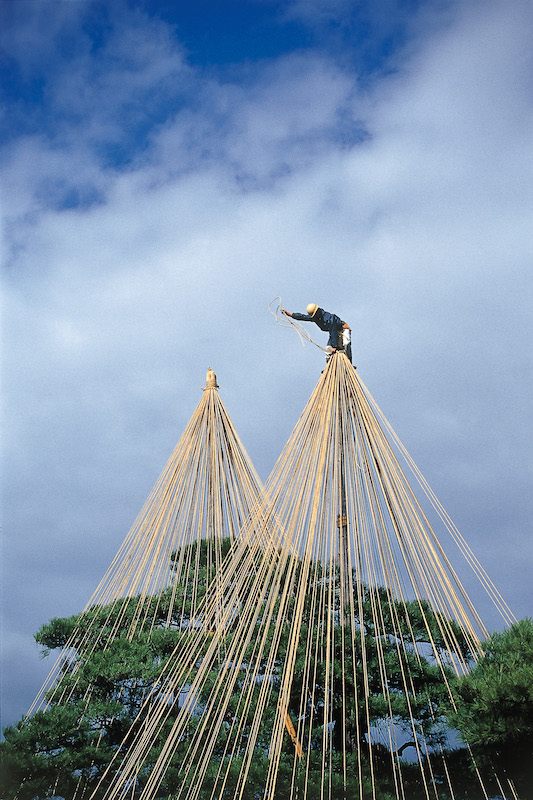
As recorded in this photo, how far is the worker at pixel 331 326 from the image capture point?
475 cm

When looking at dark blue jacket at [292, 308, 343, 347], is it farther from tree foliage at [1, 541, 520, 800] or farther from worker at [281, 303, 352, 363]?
tree foliage at [1, 541, 520, 800]

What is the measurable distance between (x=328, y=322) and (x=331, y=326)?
0.13 ft

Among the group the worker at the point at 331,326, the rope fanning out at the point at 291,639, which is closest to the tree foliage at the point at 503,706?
the rope fanning out at the point at 291,639

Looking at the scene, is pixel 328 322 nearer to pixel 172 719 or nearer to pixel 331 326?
pixel 331 326

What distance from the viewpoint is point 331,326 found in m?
4.81

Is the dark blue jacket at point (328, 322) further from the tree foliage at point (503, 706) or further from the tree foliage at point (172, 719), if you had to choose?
the tree foliage at point (503, 706)

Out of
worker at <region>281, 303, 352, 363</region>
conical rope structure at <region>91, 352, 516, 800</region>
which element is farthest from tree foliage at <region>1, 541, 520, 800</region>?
worker at <region>281, 303, 352, 363</region>

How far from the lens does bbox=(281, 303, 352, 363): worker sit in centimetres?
475

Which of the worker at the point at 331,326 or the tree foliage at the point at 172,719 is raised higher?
the worker at the point at 331,326

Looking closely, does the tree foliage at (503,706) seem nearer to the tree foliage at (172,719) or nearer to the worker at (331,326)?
the tree foliage at (172,719)

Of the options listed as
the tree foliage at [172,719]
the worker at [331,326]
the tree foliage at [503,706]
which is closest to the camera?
the tree foliage at [503,706]

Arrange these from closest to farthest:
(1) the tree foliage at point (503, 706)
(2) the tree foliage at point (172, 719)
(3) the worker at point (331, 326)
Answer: (1) the tree foliage at point (503, 706), (2) the tree foliage at point (172, 719), (3) the worker at point (331, 326)

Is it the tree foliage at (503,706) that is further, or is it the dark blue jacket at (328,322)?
the dark blue jacket at (328,322)

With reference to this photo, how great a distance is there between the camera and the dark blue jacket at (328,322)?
477 centimetres
